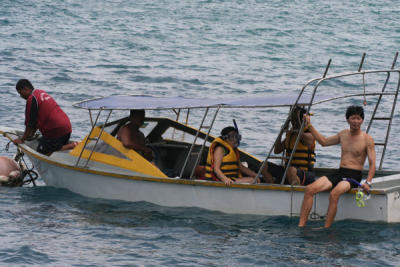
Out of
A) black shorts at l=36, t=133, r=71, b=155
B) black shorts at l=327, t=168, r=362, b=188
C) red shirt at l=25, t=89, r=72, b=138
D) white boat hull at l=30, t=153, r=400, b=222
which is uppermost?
red shirt at l=25, t=89, r=72, b=138

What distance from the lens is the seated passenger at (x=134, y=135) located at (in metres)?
11.2

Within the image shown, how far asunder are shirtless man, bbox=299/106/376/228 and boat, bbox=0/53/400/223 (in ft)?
0.70

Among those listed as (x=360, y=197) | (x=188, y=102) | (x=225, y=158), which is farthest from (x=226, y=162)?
(x=360, y=197)

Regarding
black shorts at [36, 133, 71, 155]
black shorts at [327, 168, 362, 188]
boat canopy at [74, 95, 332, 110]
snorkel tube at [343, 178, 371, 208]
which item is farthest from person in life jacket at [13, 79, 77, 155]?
snorkel tube at [343, 178, 371, 208]

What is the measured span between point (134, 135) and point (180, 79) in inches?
583

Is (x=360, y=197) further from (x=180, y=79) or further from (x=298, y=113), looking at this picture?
(x=180, y=79)

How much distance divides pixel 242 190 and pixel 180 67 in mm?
19032

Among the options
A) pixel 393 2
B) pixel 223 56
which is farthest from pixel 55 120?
pixel 393 2

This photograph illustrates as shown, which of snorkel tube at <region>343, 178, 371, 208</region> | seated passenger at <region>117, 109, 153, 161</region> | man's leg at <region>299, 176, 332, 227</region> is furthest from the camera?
seated passenger at <region>117, 109, 153, 161</region>

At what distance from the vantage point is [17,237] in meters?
9.33

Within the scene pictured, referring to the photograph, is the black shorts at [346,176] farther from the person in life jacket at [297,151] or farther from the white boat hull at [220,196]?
the person in life jacket at [297,151]

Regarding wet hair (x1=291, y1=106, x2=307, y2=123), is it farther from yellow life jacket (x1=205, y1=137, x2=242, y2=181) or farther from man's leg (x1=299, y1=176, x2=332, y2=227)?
man's leg (x1=299, y1=176, x2=332, y2=227)

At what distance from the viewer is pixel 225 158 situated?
1028cm

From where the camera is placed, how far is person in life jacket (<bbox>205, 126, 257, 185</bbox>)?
10.2 m
